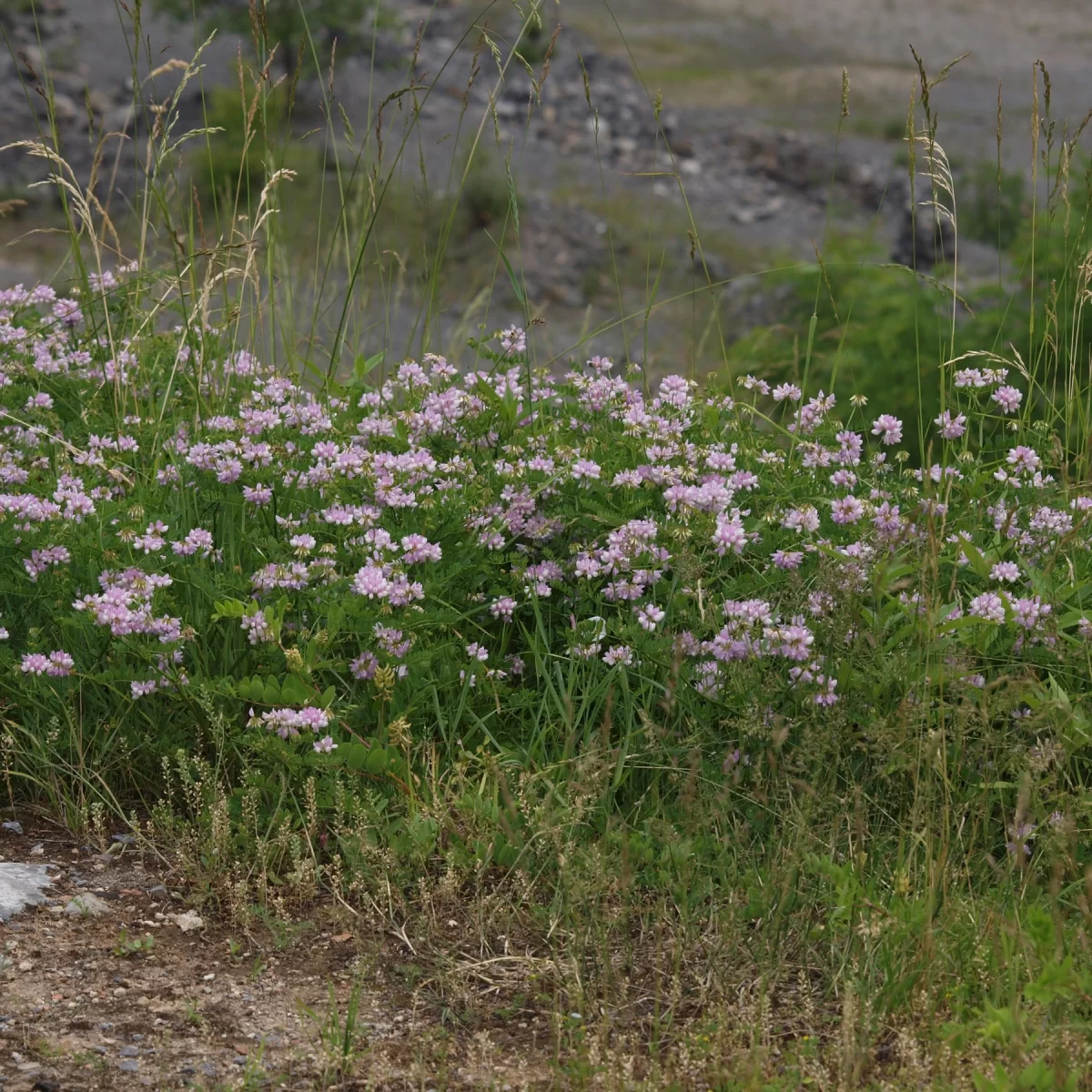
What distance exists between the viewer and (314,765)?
111 inches

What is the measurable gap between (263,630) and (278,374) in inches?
68.6

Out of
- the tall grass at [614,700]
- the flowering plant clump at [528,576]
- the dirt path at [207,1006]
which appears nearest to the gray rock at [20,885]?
the dirt path at [207,1006]

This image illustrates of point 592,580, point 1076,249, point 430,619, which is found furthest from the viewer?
point 1076,249

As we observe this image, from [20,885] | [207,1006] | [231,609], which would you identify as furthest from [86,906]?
[231,609]

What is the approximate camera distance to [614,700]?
3.16 metres

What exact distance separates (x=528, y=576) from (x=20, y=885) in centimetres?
133

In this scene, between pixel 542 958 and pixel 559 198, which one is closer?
pixel 542 958

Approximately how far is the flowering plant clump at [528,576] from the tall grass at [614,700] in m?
0.01

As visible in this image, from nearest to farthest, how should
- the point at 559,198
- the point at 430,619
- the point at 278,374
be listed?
1. the point at 430,619
2. the point at 278,374
3. the point at 559,198

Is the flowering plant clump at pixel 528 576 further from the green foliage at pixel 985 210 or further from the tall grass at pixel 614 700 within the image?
the green foliage at pixel 985 210

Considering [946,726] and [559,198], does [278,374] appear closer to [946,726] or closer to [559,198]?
[946,726]

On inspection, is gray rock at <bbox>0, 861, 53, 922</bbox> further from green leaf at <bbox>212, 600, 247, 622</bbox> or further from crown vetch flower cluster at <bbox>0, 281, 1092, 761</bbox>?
green leaf at <bbox>212, 600, 247, 622</bbox>

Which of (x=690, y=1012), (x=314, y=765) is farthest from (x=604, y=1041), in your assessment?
(x=314, y=765)

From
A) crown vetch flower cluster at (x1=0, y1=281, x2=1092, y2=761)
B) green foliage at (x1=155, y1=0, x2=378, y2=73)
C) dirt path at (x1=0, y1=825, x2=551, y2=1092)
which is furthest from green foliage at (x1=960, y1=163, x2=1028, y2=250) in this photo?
dirt path at (x1=0, y1=825, x2=551, y2=1092)
